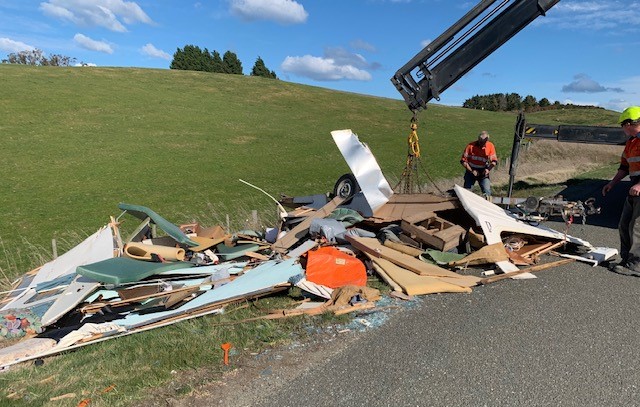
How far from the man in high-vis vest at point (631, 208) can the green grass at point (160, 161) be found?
15.3ft

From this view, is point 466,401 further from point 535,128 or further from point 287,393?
point 535,128

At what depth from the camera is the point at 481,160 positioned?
968 centimetres

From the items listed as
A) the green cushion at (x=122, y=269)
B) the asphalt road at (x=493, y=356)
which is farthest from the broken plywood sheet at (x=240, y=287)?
the asphalt road at (x=493, y=356)

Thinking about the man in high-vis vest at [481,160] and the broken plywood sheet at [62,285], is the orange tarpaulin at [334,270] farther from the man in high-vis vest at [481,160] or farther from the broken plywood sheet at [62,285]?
the man in high-vis vest at [481,160]

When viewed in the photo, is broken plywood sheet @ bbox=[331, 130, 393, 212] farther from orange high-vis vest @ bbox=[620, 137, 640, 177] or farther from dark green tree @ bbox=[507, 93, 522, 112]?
dark green tree @ bbox=[507, 93, 522, 112]

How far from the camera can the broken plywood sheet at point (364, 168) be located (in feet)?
23.4

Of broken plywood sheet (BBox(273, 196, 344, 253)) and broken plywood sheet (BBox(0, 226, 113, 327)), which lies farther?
broken plywood sheet (BBox(273, 196, 344, 253))

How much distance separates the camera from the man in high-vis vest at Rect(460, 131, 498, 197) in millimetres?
9571

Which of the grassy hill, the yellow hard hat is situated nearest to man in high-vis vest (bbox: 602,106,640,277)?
the yellow hard hat

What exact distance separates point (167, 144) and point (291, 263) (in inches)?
953

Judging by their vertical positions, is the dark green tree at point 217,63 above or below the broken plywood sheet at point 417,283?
above

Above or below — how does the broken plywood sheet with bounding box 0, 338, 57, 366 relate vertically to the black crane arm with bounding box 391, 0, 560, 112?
below

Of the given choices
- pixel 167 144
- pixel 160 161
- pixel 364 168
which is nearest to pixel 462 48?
pixel 364 168

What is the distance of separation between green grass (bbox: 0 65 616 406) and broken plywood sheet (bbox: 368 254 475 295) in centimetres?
143
